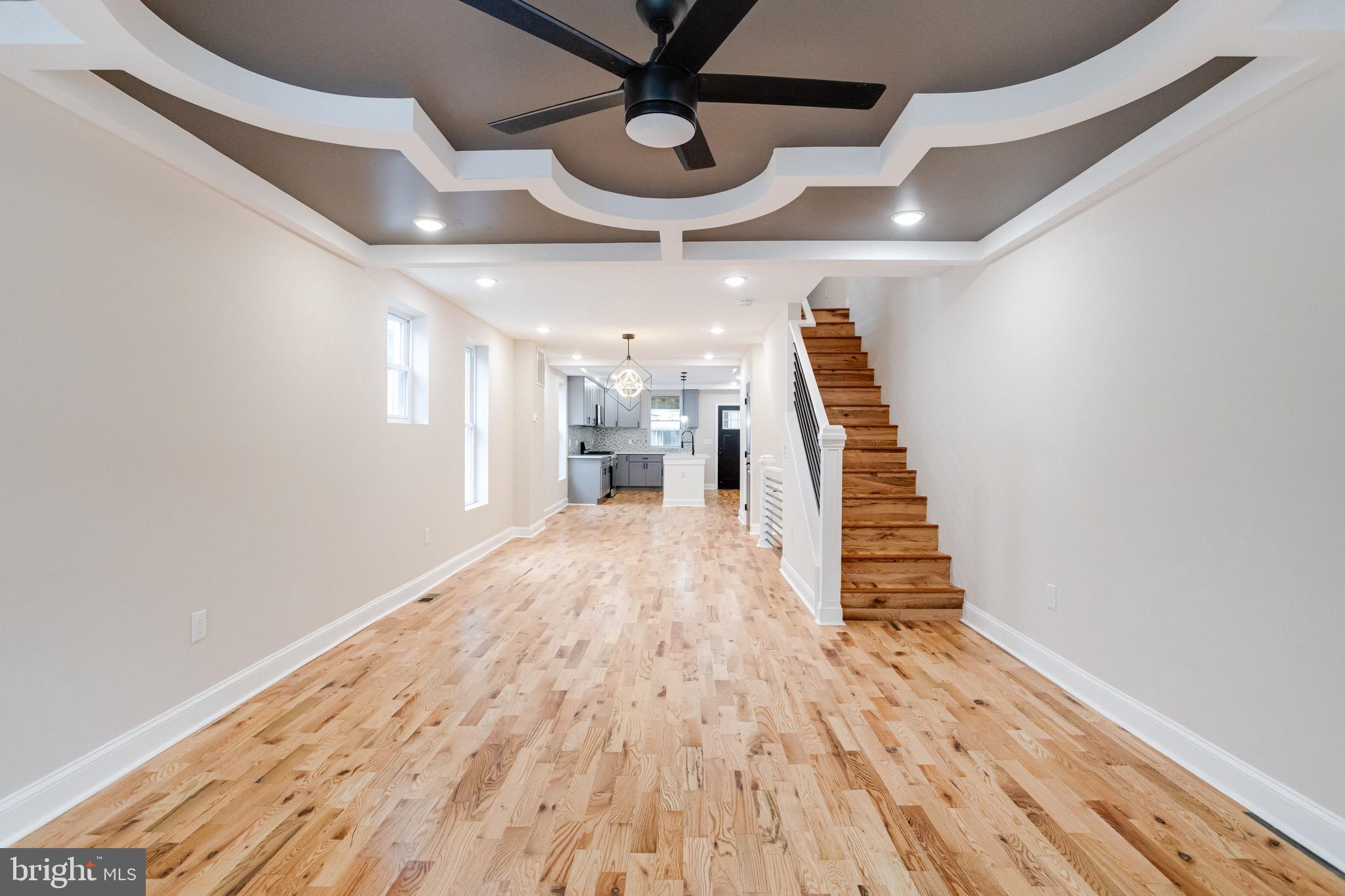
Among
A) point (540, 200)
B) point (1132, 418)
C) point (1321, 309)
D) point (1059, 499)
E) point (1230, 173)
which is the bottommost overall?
point (1059, 499)

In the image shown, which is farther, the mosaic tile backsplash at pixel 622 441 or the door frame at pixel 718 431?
the door frame at pixel 718 431

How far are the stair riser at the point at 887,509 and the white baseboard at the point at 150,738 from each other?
139 inches

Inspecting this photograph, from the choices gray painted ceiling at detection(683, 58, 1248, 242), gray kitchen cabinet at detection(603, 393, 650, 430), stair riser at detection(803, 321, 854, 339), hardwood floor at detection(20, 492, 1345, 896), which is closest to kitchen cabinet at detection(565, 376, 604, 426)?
gray kitchen cabinet at detection(603, 393, 650, 430)

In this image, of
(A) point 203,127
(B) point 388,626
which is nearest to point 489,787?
(B) point 388,626

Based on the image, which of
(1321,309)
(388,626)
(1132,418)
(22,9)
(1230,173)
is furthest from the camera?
(388,626)

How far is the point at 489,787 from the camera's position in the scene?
6.97 feet

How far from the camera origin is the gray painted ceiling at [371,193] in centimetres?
232

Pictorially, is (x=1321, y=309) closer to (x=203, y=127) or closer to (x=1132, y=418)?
(x=1132, y=418)

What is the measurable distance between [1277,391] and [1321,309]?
270 millimetres

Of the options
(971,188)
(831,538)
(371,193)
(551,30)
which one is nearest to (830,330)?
(831,538)

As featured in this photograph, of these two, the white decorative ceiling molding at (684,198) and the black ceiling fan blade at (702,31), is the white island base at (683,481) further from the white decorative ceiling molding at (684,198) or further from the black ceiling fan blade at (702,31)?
the black ceiling fan blade at (702,31)

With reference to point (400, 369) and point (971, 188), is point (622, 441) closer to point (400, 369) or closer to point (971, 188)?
point (400, 369)

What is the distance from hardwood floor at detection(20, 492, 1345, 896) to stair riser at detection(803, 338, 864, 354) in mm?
3396

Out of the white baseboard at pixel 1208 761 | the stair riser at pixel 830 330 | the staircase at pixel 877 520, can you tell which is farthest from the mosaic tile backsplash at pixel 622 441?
the white baseboard at pixel 1208 761
